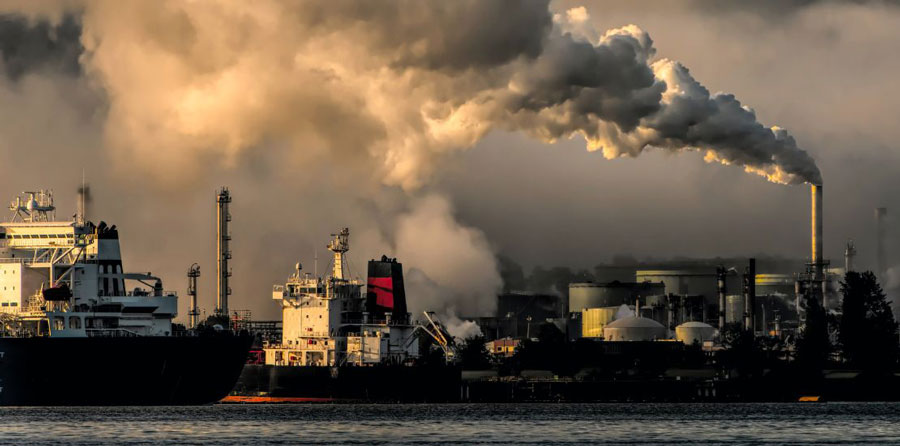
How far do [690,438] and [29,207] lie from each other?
220 ft

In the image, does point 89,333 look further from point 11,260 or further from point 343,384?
point 343,384

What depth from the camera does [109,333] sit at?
158m

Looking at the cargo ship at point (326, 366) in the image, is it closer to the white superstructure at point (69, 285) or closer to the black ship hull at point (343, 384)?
the black ship hull at point (343, 384)

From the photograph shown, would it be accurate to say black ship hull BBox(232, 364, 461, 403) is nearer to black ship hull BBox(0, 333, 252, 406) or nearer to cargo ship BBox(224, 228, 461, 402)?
cargo ship BBox(224, 228, 461, 402)

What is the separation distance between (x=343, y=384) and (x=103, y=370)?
137ft

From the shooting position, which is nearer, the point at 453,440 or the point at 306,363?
the point at 453,440

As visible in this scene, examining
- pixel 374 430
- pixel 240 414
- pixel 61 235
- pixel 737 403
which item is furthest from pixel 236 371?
pixel 737 403

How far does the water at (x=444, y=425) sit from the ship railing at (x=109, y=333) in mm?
6369

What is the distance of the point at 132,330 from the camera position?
160m

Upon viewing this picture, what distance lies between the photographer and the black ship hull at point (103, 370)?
15300 cm

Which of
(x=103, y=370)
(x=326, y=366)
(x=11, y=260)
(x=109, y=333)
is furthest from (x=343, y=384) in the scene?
(x=11, y=260)

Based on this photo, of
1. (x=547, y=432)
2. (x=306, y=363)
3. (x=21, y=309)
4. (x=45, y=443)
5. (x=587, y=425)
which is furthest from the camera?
(x=306, y=363)

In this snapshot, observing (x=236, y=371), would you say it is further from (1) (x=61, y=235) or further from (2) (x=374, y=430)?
(2) (x=374, y=430)

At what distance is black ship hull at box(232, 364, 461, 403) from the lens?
192m
